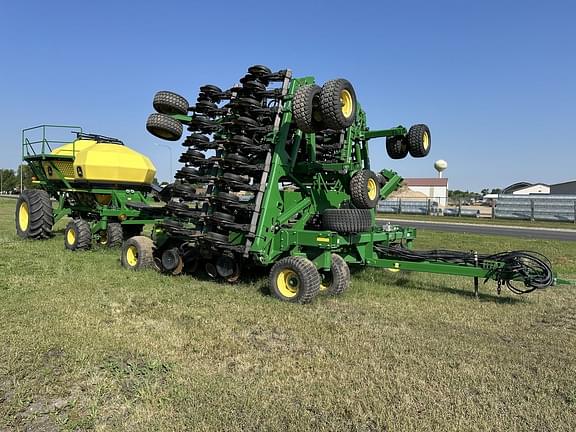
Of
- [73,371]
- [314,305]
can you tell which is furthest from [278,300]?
[73,371]

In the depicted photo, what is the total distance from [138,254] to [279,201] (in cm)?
288

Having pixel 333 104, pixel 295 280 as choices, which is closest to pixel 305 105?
pixel 333 104

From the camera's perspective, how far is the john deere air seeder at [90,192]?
11.1 metres

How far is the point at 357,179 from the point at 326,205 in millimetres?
1030

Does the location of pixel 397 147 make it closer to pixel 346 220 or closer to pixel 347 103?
pixel 347 103

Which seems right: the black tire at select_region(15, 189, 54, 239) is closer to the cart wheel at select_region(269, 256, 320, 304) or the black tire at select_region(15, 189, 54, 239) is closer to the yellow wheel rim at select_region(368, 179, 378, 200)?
the cart wheel at select_region(269, 256, 320, 304)

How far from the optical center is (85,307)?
5.78m

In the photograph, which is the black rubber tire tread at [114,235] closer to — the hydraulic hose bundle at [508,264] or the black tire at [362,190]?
the black tire at [362,190]

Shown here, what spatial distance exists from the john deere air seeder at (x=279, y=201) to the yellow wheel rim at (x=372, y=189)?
0.02 meters

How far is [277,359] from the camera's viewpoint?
4227 mm

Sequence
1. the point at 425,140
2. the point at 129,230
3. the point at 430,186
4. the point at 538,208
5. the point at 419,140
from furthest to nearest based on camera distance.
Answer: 1. the point at 430,186
2. the point at 538,208
3. the point at 129,230
4. the point at 425,140
5. the point at 419,140

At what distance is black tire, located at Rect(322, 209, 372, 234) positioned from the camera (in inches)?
267

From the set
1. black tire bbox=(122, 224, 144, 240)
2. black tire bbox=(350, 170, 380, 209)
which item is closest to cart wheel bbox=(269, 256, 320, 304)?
black tire bbox=(350, 170, 380, 209)

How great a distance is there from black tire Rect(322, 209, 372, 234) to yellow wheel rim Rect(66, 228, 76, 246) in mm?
6641
